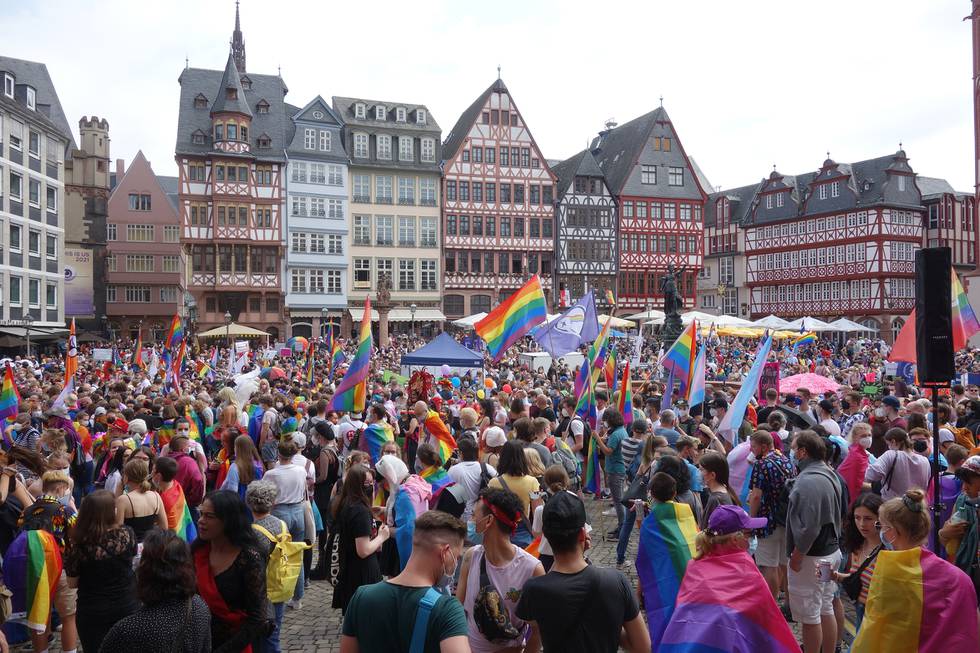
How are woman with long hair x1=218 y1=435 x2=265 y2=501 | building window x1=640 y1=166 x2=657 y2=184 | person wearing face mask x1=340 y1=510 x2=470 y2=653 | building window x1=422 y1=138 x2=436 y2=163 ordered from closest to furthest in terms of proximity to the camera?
person wearing face mask x1=340 y1=510 x2=470 y2=653
woman with long hair x1=218 y1=435 x2=265 y2=501
building window x1=422 y1=138 x2=436 y2=163
building window x1=640 y1=166 x2=657 y2=184

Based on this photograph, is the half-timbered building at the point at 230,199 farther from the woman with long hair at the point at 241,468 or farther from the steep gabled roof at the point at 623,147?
the woman with long hair at the point at 241,468

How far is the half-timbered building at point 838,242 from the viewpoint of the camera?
2071 inches

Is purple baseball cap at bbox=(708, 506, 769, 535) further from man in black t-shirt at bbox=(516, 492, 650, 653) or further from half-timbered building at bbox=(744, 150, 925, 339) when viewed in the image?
half-timbered building at bbox=(744, 150, 925, 339)

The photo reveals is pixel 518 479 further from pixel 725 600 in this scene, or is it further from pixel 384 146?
pixel 384 146

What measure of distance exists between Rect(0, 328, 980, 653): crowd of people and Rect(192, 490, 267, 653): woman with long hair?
0.01 m

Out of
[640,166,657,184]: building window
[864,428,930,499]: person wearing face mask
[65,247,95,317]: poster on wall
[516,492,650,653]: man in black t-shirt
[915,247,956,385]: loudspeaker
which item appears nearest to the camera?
[516,492,650,653]: man in black t-shirt

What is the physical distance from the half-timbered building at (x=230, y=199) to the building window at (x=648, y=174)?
79.8 feet

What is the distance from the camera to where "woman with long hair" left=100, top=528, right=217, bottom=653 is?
3.28 m

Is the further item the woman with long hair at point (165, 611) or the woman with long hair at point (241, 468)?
the woman with long hair at point (241, 468)

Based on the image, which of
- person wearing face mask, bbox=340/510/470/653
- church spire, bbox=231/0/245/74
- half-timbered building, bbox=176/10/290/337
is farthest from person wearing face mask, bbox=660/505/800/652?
church spire, bbox=231/0/245/74

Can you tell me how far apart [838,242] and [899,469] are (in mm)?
52879

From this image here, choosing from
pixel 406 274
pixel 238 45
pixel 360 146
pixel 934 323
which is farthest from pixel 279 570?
pixel 238 45

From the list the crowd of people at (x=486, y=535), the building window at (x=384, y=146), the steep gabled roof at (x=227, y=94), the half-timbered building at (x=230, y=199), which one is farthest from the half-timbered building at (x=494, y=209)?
the crowd of people at (x=486, y=535)

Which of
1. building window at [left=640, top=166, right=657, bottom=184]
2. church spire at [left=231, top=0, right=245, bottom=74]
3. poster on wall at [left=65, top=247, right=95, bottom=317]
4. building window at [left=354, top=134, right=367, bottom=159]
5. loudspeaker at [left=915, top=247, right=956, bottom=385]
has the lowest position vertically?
loudspeaker at [left=915, top=247, right=956, bottom=385]
